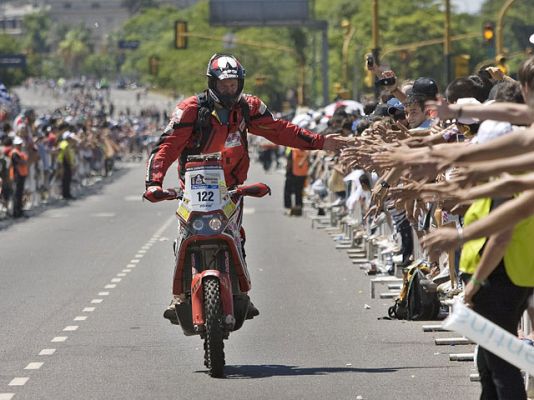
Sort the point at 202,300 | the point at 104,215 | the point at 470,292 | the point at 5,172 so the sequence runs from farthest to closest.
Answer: the point at 104,215 < the point at 5,172 < the point at 202,300 < the point at 470,292

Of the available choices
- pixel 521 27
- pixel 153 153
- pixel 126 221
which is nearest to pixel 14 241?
pixel 126 221

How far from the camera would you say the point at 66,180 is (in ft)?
150

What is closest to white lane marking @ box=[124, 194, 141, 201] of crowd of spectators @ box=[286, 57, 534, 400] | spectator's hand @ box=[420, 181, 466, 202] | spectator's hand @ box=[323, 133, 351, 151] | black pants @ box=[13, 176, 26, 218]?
black pants @ box=[13, 176, 26, 218]

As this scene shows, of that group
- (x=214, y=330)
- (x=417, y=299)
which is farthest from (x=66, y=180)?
(x=214, y=330)

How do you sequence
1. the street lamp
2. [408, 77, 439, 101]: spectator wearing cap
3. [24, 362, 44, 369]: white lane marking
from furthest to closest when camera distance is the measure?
the street lamp → [408, 77, 439, 101]: spectator wearing cap → [24, 362, 44, 369]: white lane marking

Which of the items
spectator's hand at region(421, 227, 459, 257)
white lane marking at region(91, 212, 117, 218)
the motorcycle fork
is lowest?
white lane marking at region(91, 212, 117, 218)

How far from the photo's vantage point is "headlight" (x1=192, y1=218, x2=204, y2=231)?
12.1 meters

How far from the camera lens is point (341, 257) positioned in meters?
24.0

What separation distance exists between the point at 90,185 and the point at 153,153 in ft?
148

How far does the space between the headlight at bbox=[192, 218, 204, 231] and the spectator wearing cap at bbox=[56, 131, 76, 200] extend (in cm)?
3360

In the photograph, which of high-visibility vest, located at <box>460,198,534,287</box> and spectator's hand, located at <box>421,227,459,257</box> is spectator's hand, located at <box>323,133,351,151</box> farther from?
spectator's hand, located at <box>421,227,459,257</box>

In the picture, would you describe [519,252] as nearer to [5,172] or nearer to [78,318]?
[78,318]

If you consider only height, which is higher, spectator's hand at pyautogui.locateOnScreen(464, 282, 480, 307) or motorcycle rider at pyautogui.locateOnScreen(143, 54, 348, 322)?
motorcycle rider at pyautogui.locateOnScreen(143, 54, 348, 322)

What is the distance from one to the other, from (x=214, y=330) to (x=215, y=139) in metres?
1.59
